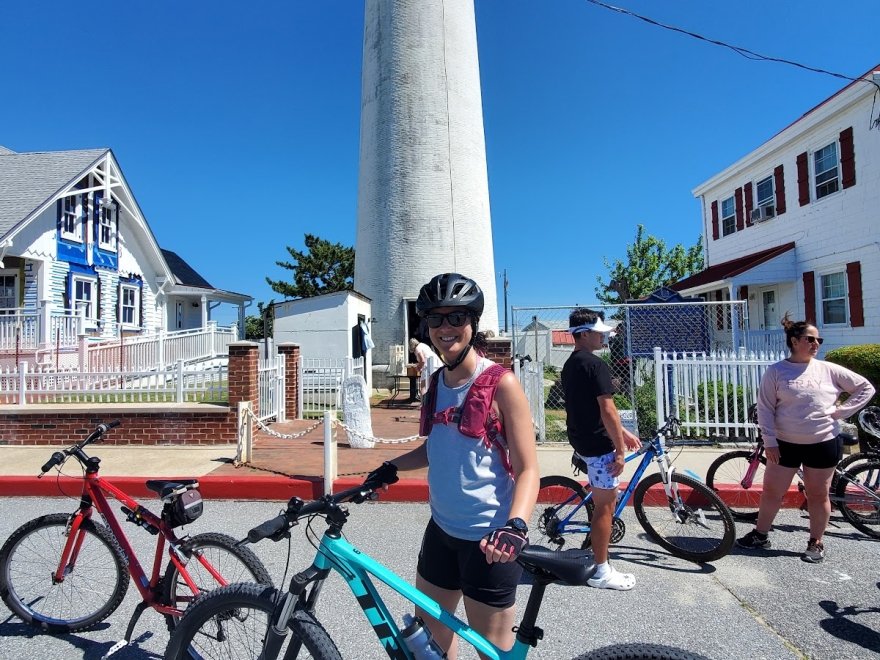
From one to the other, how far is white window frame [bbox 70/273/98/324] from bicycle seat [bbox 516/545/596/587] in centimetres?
1815

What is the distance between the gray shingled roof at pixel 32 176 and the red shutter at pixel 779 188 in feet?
66.1

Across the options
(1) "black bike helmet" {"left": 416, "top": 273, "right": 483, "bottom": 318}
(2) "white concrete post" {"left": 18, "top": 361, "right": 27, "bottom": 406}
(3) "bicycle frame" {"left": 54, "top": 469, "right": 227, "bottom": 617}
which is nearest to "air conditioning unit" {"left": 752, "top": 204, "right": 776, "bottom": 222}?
(1) "black bike helmet" {"left": 416, "top": 273, "right": 483, "bottom": 318}

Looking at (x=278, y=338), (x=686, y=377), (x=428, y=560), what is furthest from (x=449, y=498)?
(x=278, y=338)

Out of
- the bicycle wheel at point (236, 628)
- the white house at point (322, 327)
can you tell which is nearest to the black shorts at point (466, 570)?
the bicycle wheel at point (236, 628)

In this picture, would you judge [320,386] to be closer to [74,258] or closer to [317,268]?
Answer: [74,258]

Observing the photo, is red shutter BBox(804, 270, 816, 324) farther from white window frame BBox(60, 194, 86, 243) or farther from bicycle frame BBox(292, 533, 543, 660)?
white window frame BBox(60, 194, 86, 243)

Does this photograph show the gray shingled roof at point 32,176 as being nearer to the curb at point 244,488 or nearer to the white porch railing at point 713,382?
the curb at point 244,488

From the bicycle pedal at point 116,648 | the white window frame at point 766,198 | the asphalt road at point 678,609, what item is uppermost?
the white window frame at point 766,198

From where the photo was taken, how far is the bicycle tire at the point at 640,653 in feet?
5.51

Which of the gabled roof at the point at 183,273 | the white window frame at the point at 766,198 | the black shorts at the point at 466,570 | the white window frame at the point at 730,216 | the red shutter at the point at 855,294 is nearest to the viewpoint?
the black shorts at the point at 466,570

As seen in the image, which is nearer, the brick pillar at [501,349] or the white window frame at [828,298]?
the brick pillar at [501,349]

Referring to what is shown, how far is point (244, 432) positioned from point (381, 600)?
221 inches

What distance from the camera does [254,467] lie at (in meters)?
6.88

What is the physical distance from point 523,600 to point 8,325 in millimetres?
14595
